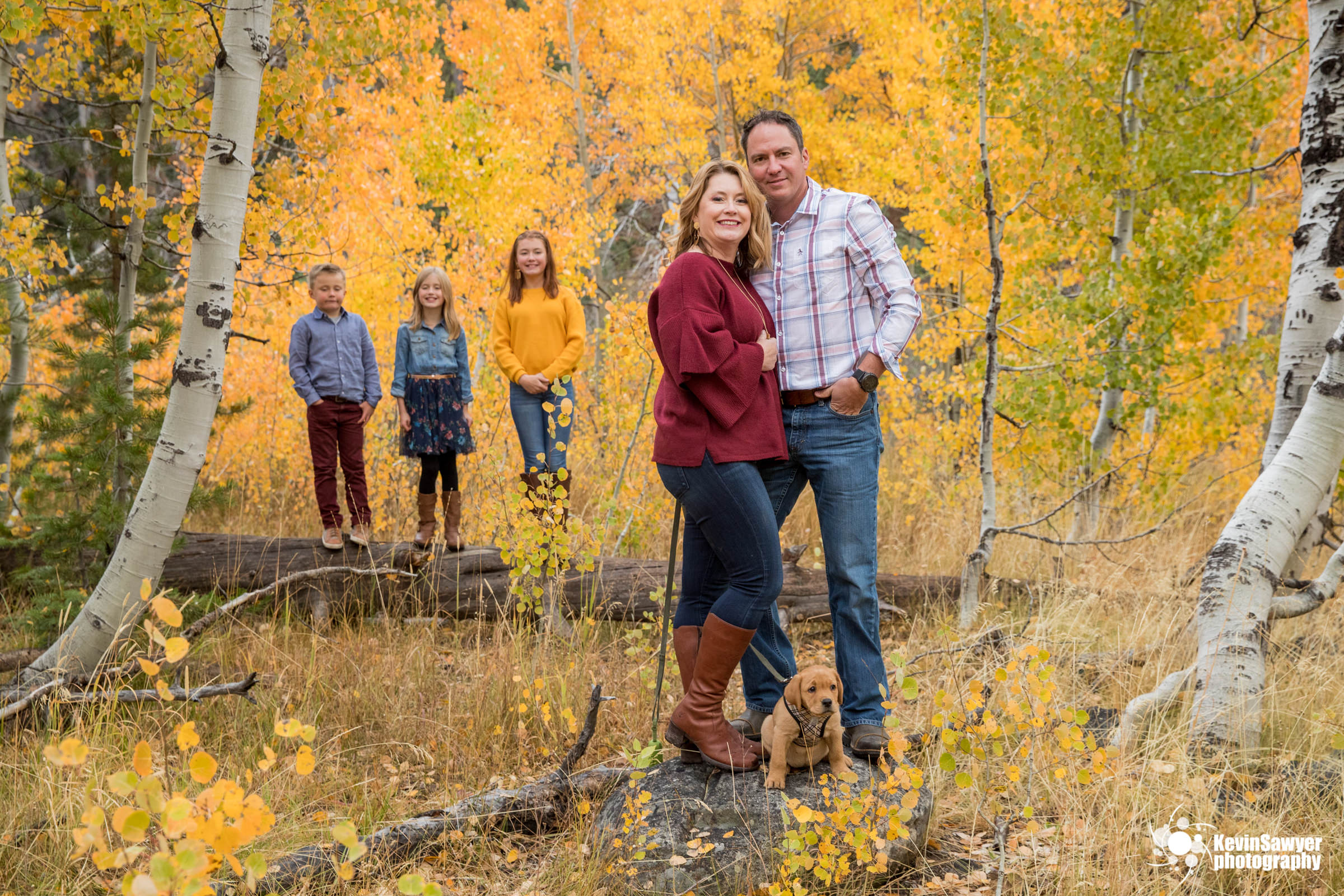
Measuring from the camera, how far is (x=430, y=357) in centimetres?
538

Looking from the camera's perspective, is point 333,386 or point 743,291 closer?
point 743,291

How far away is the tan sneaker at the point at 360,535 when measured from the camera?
5039 mm

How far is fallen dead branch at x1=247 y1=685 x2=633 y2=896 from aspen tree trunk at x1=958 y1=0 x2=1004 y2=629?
242cm

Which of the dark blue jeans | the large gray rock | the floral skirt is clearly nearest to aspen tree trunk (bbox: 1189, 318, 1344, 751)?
the large gray rock

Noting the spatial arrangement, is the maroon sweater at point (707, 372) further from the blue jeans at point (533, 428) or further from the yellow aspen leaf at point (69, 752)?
the blue jeans at point (533, 428)

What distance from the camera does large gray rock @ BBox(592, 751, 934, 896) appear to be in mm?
2445

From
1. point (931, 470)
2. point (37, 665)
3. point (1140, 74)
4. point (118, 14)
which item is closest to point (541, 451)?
point (37, 665)

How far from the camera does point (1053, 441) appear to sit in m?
6.26

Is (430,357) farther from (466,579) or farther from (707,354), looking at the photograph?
(707,354)

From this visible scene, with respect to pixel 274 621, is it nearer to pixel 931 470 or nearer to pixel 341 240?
pixel 931 470

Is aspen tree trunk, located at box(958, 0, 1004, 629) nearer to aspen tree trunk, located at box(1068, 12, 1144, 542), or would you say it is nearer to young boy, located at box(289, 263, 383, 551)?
aspen tree trunk, located at box(1068, 12, 1144, 542)

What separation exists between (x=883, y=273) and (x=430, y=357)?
3512 mm

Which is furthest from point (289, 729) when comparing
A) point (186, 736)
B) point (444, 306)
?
point (444, 306)

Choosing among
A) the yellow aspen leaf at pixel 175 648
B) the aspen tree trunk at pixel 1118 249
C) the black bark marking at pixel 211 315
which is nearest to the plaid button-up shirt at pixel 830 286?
the yellow aspen leaf at pixel 175 648
